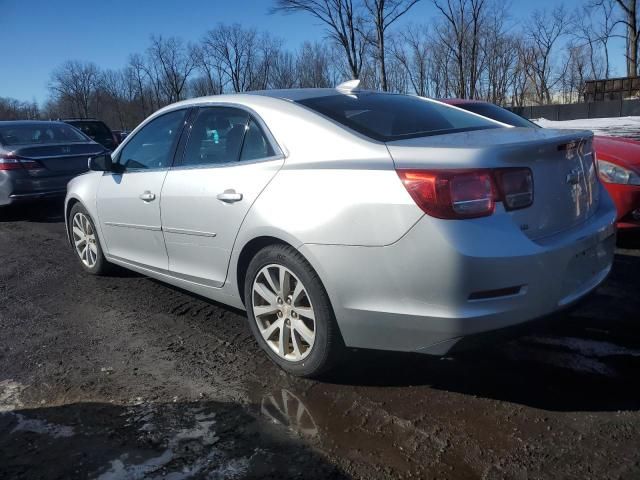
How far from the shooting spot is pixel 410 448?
2332 millimetres

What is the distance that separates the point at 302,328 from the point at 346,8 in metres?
27.2

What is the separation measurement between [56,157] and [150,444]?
675cm

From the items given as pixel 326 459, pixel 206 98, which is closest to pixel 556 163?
pixel 326 459

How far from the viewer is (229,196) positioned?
313 cm

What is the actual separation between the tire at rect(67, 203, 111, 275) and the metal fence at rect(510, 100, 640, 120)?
32.7 metres

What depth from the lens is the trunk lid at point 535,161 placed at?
2.43 m

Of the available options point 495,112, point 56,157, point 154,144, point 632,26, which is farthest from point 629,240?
point 632,26

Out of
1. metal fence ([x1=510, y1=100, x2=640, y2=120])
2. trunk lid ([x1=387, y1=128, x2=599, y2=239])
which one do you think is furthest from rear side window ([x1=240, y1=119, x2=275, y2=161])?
metal fence ([x1=510, y1=100, x2=640, y2=120])

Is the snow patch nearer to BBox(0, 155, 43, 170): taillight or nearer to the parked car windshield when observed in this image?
the parked car windshield

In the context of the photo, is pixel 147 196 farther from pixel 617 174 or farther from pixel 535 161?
pixel 617 174

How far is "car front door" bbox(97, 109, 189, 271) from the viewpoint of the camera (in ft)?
12.7

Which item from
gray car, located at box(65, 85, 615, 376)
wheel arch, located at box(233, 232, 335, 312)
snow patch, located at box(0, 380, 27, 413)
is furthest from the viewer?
snow patch, located at box(0, 380, 27, 413)

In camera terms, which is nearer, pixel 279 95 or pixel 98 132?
pixel 279 95

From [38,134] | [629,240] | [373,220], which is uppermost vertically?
[38,134]
